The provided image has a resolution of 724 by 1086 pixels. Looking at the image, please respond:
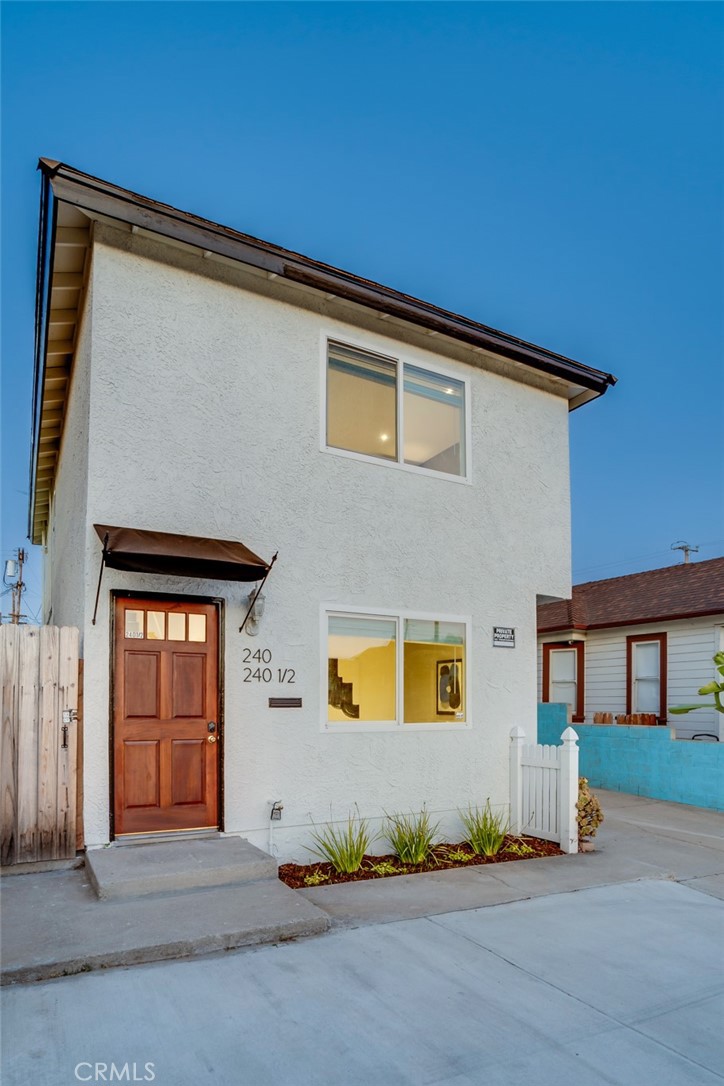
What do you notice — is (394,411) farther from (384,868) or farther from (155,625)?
(384,868)

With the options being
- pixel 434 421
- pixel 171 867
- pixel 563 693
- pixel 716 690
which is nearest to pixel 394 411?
pixel 434 421

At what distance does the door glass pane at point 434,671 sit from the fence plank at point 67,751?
3.61 metres

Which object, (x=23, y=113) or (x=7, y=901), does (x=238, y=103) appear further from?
(x=7, y=901)

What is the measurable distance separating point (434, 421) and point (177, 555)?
4.08 m

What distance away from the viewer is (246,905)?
212 inches

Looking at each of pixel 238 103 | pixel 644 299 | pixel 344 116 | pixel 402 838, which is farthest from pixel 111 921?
pixel 644 299

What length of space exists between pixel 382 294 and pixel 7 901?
21.8ft

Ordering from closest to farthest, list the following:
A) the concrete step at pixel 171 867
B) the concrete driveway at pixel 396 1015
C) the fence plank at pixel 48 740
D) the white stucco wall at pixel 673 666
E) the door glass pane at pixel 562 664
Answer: the concrete driveway at pixel 396 1015 < the concrete step at pixel 171 867 < the fence plank at pixel 48 740 < the white stucco wall at pixel 673 666 < the door glass pane at pixel 562 664

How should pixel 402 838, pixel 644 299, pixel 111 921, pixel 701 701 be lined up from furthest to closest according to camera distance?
1. pixel 644 299
2. pixel 701 701
3. pixel 402 838
4. pixel 111 921

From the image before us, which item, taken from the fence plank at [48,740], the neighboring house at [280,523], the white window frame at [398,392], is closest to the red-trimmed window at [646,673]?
the neighboring house at [280,523]

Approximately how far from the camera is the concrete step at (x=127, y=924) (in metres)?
4.39

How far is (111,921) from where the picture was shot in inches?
195

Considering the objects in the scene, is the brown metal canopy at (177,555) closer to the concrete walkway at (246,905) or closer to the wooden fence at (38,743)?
the wooden fence at (38,743)

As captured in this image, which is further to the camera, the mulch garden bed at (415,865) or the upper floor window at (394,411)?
the upper floor window at (394,411)
